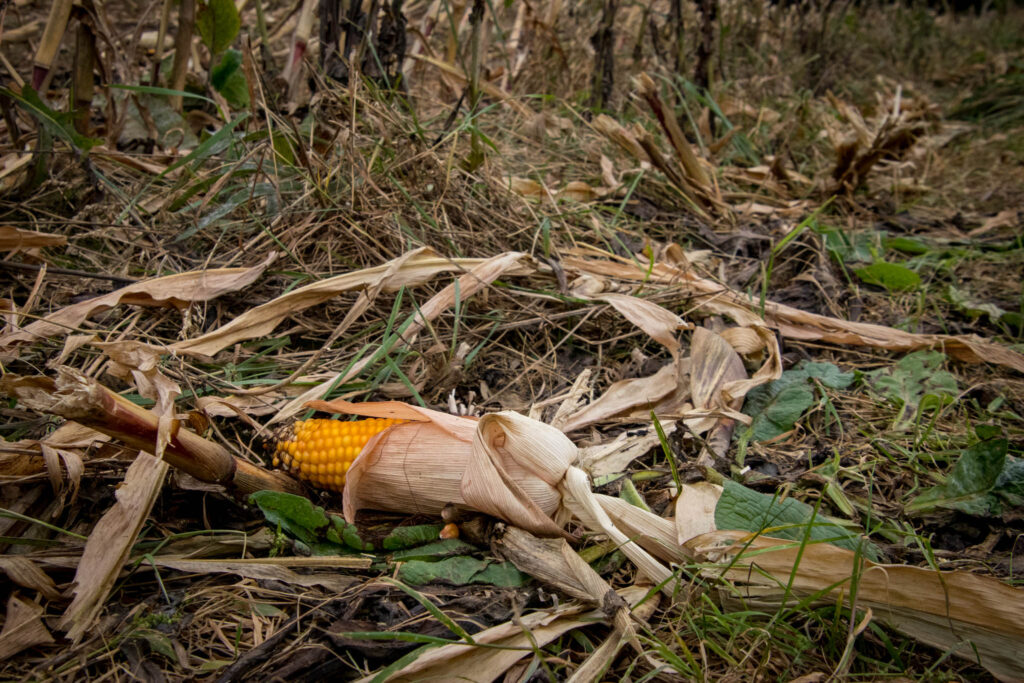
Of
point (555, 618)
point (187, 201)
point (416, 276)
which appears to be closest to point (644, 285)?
point (416, 276)

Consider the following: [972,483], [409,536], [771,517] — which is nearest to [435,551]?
[409,536]

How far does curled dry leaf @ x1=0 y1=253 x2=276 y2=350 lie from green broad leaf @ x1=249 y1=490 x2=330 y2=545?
0.75m

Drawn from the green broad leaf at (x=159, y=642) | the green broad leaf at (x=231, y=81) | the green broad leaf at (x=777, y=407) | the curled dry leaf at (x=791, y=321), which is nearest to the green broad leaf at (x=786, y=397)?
the green broad leaf at (x=777, y=407)

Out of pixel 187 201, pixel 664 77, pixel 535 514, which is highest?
pixel 664 77

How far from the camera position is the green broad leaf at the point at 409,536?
3.85 ft

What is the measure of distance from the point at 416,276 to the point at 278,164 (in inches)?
30.3

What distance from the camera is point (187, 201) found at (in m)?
2.04

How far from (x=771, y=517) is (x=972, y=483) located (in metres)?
0.46

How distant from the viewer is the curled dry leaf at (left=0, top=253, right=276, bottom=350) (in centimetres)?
152

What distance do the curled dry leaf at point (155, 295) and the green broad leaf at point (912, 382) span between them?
1742mm

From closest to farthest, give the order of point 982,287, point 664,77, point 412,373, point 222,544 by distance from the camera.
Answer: point 222,544 → point 412,373 → point 982,287 → point 664,77

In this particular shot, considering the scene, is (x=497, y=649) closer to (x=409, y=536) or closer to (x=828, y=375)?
(x=409, y=536)

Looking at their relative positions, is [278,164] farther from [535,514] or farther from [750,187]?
[750,187]

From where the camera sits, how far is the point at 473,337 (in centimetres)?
178
